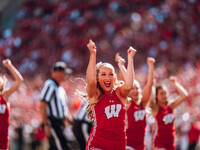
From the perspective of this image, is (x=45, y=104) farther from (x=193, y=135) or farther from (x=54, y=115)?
(x=193, y=135)

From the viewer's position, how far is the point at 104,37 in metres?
17.9

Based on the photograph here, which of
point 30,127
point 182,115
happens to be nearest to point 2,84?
point 30,127

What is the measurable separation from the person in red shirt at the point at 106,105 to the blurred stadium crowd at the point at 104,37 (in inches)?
276

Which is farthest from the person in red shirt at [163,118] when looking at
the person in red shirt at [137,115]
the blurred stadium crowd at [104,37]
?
the blurred stadium crowd at [104,37]

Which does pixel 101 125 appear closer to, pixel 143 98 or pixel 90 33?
pixel 143 98

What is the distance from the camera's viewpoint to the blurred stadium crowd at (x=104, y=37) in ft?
46.9

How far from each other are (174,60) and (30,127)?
300 inches

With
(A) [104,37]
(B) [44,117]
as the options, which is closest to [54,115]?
(B) [44,117]

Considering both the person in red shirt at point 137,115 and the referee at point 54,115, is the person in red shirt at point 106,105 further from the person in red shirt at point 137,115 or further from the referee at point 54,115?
the referee at point 54,115

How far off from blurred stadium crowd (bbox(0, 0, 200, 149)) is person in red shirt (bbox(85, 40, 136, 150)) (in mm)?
7002

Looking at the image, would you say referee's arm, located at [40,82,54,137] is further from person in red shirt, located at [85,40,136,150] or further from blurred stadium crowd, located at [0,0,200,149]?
blurred stadium crowd, located at [0,0,200,149]

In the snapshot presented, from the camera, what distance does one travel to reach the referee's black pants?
5.85 metres

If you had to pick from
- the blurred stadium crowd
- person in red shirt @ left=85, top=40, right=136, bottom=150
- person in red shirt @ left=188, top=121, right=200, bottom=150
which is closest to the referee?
person in red shirt @ left=85, top=40, right=136, bottom=150

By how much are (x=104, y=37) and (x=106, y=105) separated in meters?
14.2
